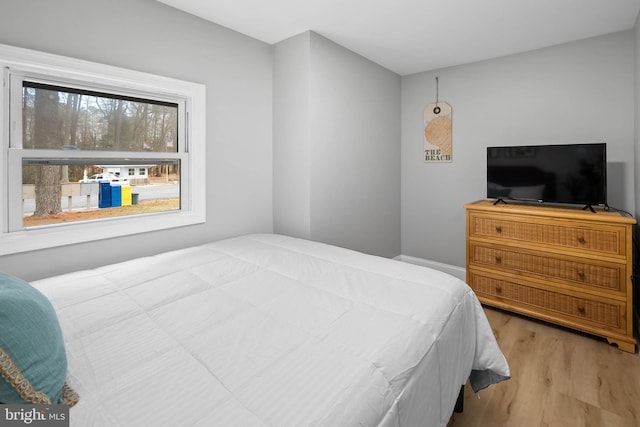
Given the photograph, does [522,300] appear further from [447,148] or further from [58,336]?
[58,336]

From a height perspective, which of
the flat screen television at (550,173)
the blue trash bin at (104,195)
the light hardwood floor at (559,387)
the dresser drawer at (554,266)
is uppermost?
the flat screen television at (550,173)

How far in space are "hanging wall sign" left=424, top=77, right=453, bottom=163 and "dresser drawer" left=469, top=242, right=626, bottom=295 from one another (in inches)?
48.1

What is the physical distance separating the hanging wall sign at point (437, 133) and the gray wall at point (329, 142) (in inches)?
21.3

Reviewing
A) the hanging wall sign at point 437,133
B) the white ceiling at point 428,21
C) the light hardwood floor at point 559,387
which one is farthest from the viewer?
the hanging wall sign at point 437,133

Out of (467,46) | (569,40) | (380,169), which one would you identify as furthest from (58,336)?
(569,40)

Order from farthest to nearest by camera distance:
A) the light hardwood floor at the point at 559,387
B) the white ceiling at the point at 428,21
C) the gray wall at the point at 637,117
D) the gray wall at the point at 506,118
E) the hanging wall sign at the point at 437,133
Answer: the hanging wall sign at the point at 437,133 → the gray wall at the point at 506,118 → the gray wall at the point at 637,117 → the white ceiling at the point at 428,21 → the light hardwood floor at the point at 559,387

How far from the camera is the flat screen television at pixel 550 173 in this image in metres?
2.52

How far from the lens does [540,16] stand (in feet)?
7.98

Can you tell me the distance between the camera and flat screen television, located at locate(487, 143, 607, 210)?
2521 mm

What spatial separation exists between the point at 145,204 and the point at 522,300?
314 cm

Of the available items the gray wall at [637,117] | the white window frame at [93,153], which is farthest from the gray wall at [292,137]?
the gray wall at [637,117]

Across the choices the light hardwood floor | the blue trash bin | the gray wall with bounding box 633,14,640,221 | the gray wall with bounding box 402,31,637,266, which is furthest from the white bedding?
the gray wall with bounding box 402,31,637,266

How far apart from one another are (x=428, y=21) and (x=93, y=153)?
260cm

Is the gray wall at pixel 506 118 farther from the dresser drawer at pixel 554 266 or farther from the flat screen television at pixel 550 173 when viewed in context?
the dresser drawer at pixel 554 266
